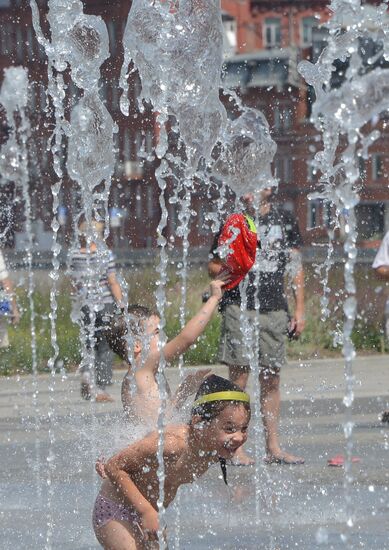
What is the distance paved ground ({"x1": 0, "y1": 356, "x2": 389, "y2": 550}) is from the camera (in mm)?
5047

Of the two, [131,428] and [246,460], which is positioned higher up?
[131,428]

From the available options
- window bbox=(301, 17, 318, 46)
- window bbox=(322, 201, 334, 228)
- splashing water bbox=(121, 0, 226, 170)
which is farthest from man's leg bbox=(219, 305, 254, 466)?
window bbox=(301, 17, 318, 46)

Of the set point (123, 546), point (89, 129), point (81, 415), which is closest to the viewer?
point (123, 546)

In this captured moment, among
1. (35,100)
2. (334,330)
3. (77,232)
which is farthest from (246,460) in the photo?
(35,100)

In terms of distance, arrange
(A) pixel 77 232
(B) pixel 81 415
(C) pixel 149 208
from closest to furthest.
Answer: (B) pixel 81 415, (A) pixel 77 232, (C) pixel 149 208

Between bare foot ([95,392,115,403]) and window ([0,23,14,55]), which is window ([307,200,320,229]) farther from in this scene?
bare foot ([95,392,115,403])

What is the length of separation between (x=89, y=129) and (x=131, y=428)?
9.46ft

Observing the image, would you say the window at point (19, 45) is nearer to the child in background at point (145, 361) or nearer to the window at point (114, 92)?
the window at point (114, 92)

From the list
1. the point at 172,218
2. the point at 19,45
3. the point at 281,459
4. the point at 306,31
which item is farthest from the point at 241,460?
the point at 306,31

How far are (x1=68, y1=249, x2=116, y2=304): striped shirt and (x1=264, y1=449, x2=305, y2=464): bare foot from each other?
278 centimetres

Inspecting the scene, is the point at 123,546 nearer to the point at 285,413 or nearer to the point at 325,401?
the point at 285,413

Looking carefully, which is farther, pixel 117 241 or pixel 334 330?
pixel 117 241

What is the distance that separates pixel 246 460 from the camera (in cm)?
649

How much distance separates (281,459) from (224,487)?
587mm
